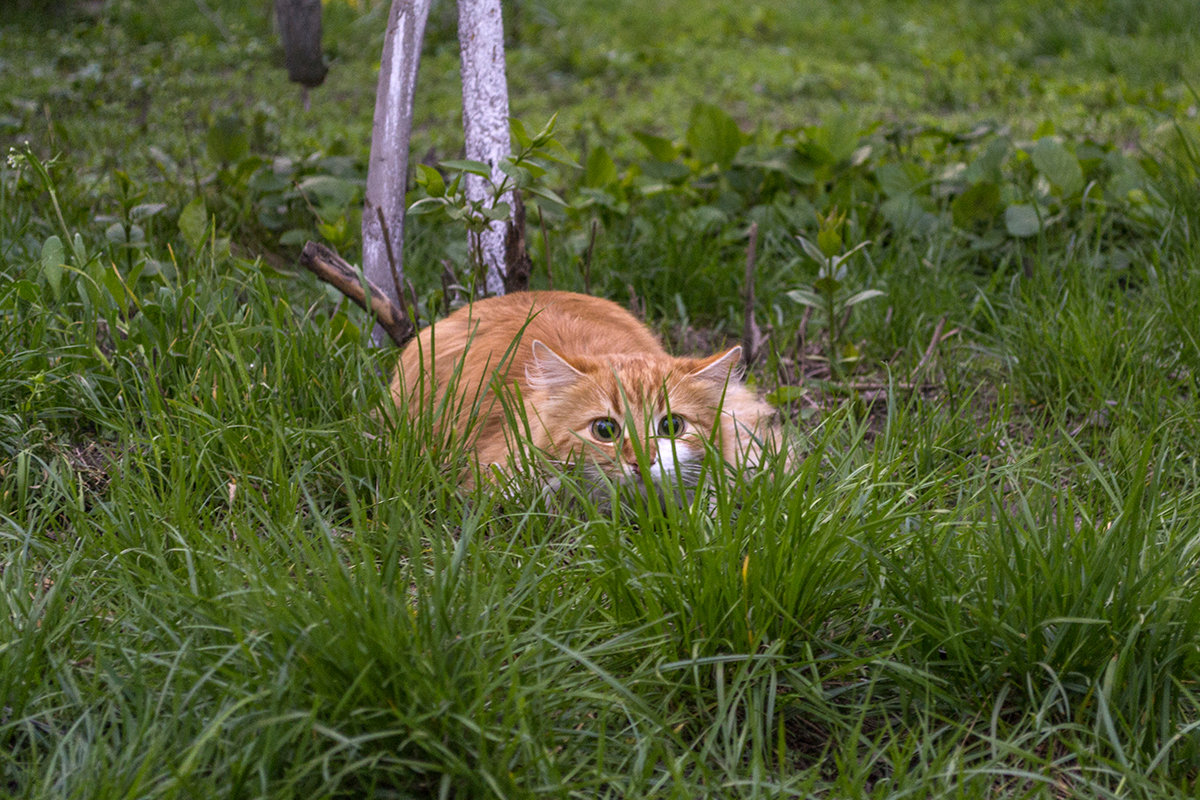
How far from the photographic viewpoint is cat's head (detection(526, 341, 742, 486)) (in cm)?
212

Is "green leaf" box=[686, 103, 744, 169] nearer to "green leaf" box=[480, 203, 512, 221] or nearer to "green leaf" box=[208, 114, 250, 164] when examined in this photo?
"green leaf" box=[480, 203, 512, 221]

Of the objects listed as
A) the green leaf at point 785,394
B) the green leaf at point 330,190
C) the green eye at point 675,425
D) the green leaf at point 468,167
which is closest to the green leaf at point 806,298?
the green leaf at point 785,394

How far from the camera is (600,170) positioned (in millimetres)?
3834

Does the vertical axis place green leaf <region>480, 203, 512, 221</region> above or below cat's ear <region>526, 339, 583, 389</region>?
above

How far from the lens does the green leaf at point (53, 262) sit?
2.38 metres

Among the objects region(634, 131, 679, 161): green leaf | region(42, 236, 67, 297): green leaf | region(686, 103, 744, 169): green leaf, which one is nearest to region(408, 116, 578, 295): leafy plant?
region(42, 236, 67, 297): green leaf

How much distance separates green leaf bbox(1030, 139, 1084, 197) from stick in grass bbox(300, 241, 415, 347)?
7.87 ft

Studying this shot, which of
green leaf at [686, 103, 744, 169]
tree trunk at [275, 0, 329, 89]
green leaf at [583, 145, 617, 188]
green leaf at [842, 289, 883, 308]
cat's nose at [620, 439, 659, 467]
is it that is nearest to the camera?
cat's nose at [620, 439, 659, 467]

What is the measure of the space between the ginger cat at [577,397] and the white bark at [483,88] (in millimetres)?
414

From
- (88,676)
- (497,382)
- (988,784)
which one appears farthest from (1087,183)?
(88,676)

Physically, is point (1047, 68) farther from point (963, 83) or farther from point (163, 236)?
point (163, 236)

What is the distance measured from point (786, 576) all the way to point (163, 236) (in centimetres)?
266

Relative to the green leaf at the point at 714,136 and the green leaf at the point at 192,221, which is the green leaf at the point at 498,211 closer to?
the green leaf at the point at 192,221

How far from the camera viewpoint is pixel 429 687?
1330 mm
